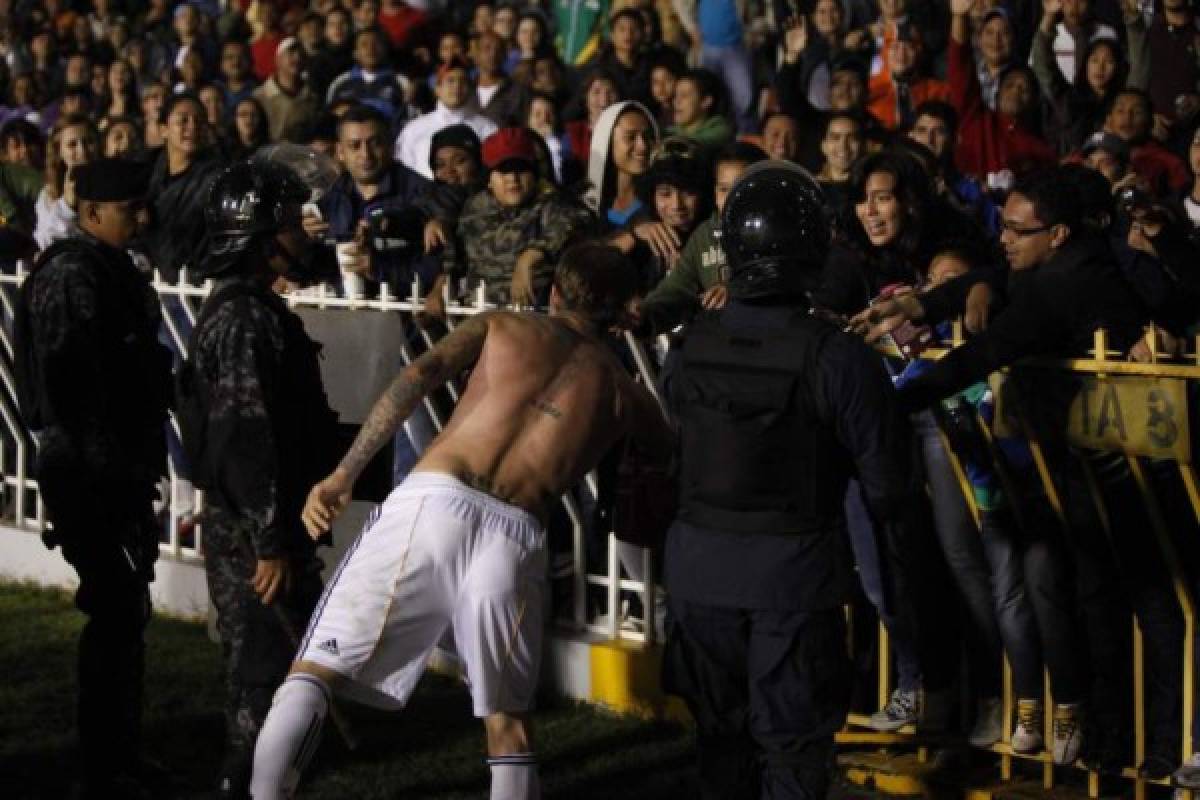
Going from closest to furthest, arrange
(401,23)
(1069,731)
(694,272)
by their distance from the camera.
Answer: (1069,731) → (694,272) → (401,23)

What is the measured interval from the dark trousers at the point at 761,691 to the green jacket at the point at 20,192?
338 inches

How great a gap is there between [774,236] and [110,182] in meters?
2.82

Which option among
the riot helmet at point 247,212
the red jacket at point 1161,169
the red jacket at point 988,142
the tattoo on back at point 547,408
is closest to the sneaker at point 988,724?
the tattoo on back at point 547,408

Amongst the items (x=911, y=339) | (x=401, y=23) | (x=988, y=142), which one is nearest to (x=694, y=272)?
(x=911, y=339)

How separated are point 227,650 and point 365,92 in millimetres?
7776

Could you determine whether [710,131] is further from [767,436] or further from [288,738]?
[288,738]

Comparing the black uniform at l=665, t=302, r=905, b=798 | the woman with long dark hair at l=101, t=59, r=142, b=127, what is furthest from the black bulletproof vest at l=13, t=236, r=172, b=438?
the woman with long dark hair at l=101, t=59, r=142, b=127

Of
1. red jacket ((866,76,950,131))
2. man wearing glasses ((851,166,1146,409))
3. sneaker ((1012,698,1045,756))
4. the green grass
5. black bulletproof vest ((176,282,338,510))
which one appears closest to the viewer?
man wearing glasses ((851,166,1146,409))

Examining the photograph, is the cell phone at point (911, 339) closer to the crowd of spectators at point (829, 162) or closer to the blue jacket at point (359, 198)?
the crowd of spectators at point (829, 162)

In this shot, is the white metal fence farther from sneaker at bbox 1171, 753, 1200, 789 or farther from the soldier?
sneaker at bbox 1171, 753, 1200, 789

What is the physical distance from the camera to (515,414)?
6.43 metres

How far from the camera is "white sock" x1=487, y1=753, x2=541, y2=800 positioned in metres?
6.36

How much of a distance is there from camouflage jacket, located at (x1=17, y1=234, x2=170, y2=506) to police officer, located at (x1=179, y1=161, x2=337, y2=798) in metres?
0.52

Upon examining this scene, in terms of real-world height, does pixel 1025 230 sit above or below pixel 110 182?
below
